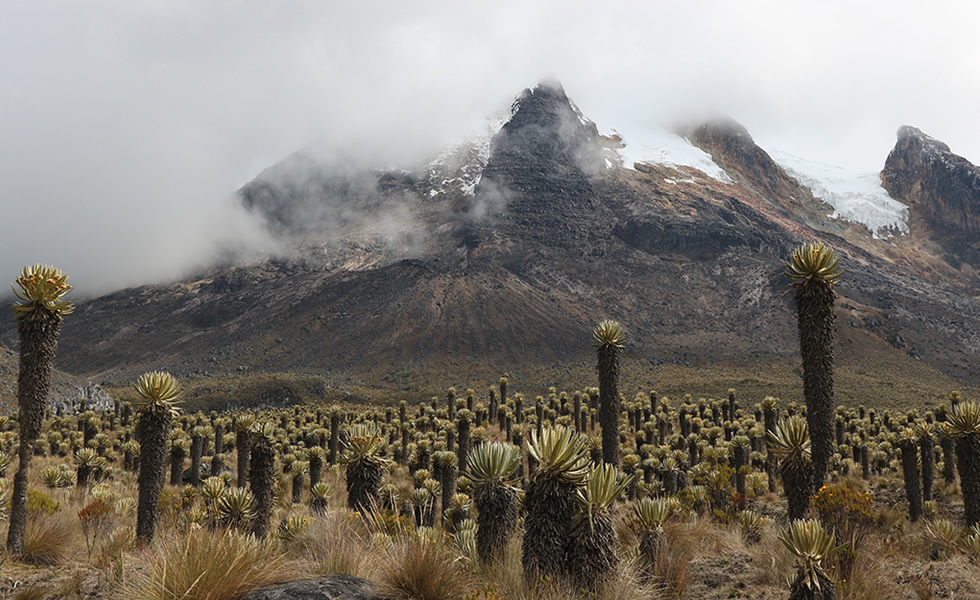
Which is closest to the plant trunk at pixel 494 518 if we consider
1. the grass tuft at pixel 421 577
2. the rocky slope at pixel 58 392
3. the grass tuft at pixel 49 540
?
the grass tuft at pixel 421 577

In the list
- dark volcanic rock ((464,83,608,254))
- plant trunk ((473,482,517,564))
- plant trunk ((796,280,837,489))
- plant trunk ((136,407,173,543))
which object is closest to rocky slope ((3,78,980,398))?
dark volcanic rock ((464,83,608,254))

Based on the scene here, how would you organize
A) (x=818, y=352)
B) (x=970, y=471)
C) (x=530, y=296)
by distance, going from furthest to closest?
(x=530, y=296) < (x=970, y=471) < (x=818, y=352)

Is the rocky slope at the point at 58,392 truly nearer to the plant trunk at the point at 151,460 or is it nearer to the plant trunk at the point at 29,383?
the plant trunk at the point at 151,460

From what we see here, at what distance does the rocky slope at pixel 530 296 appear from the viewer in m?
115

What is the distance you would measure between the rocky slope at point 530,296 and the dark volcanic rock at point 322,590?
99692mm

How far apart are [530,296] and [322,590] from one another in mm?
134398

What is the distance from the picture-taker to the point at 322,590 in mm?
5836

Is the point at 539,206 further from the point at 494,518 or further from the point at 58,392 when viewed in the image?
the point at 494,518

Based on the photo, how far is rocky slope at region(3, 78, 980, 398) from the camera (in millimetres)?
115312

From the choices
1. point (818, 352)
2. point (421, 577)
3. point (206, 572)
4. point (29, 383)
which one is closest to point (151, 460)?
point (29, 383)

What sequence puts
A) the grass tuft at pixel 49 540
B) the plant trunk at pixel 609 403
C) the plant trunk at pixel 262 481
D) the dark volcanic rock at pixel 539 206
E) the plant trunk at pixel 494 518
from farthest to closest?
1. the dark volcanic rock at pixel 539 206
2. the plant trunk at pixel 609 403
3. the plant trunk at pixel 262 481
4. the grass tuft at pixel 49 540
5. the plant trunk at pixel 494 518

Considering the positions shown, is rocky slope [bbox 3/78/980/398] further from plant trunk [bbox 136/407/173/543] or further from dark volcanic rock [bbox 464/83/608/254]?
plant trunk [bbox 136/407/173/543]

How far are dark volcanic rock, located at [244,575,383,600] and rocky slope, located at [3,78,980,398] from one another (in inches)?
3925

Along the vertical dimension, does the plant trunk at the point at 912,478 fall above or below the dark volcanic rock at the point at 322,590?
below
